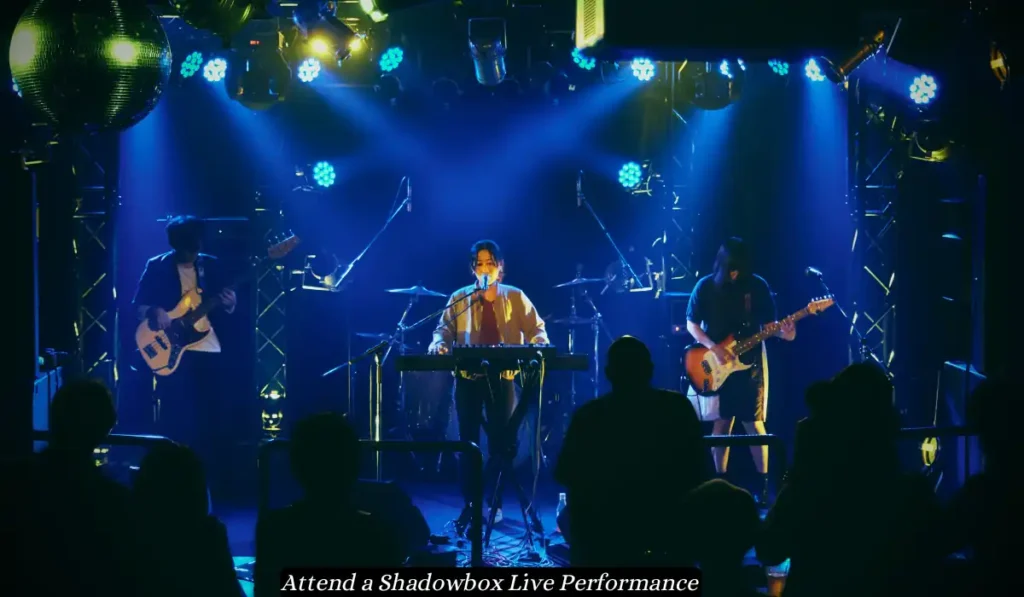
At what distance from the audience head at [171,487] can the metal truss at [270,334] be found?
7.14 metres

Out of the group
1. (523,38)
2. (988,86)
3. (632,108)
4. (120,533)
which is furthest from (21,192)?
(632,108)

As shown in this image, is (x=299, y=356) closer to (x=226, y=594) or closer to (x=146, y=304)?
(x=146, y=304)

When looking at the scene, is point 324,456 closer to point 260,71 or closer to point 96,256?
point 96,256

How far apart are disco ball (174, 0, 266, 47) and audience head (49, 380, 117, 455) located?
9.02 ft

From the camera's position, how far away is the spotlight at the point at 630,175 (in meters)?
11.9

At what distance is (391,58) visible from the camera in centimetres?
1112

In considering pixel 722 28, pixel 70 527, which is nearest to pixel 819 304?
pixel 722 28

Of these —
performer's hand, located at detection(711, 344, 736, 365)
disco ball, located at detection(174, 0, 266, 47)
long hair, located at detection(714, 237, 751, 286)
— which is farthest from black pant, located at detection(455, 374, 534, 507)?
disco ball, located at detection(174, 0, 266, 47)

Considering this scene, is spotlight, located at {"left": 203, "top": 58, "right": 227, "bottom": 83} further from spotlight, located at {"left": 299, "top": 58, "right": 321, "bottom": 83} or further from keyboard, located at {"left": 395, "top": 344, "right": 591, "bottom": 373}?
keyboard, located at {"left": 395, "top": 344, "right": 591, "bottom": 373}

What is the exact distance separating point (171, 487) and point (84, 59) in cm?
200

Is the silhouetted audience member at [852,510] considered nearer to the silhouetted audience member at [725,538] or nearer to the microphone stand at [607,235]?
the silhouetted audience member at [725,538]

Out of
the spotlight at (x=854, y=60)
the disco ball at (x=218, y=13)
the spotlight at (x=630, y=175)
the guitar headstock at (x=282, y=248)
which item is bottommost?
the guitar headstock at (x=282, y=248)

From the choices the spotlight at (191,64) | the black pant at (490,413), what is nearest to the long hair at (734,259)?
the black pant at (490,413)

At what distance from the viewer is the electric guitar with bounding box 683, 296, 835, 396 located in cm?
938
